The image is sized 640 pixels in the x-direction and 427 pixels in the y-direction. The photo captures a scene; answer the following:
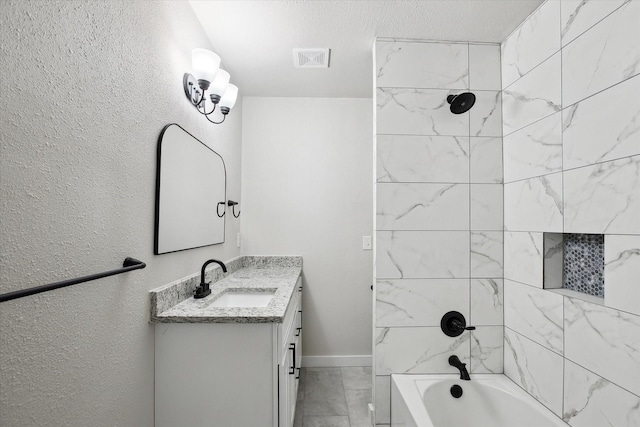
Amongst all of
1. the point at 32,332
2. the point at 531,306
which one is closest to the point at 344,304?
the point at 531,306

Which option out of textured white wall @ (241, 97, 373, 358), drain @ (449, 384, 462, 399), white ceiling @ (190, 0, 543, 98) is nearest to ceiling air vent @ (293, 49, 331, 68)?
white ceiling @ (190, 0, 543, 98)

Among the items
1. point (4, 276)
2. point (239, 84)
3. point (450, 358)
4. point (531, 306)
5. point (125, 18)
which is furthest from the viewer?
point (239, 84)

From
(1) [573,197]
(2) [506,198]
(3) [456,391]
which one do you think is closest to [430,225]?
(2) [506,198]

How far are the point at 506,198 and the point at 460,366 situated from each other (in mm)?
1027

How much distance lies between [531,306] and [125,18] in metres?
2.25

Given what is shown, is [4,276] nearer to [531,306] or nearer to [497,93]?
[531,306]

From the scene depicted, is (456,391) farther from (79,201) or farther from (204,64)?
(204,64)

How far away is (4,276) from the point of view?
2.20ft

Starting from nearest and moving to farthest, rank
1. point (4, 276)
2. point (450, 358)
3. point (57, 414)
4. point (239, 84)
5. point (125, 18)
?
point (4, 276), point (57, 414), point (125, 18), point (450, 358), point (239, 84)

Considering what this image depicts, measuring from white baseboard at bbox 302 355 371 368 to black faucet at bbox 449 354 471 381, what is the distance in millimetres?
1123

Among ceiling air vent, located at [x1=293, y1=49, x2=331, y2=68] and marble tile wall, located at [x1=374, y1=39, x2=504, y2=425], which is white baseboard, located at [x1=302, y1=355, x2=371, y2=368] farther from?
ceiling air vent, located at [x1=293, y1=49, x2=331, y2=68]

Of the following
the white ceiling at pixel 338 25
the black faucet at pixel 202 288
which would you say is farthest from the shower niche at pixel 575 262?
the black faucet at pixel 202 288

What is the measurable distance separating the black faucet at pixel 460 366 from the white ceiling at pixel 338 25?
1948 millimetres

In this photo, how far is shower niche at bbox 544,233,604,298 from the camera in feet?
4.47
